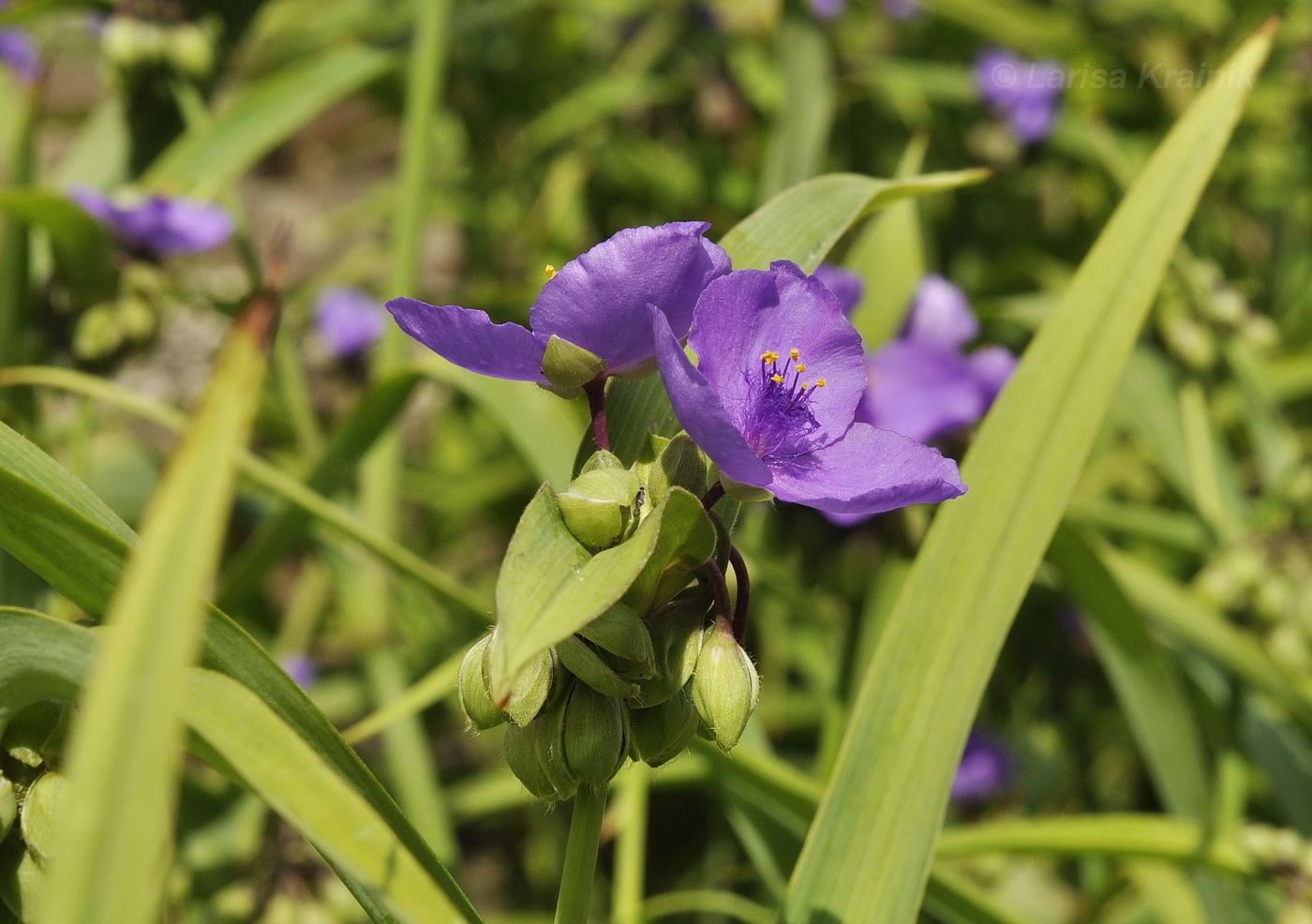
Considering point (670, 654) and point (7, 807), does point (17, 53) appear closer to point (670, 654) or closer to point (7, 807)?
point (7, 807)

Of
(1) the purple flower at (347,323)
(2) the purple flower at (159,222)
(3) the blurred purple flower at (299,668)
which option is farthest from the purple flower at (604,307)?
(1) the purple flower at (347,323)

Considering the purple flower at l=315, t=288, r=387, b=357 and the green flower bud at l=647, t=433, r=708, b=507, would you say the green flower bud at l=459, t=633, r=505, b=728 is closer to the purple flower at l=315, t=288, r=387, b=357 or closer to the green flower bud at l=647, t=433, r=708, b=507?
the green flower bud at l=647, t=433, r=708, b=507

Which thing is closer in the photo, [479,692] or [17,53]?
[479,692]

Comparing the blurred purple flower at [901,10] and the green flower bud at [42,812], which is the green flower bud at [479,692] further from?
the blurred purple flower at [901,10]

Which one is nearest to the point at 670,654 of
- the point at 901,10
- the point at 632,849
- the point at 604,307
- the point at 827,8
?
the point at 604,307

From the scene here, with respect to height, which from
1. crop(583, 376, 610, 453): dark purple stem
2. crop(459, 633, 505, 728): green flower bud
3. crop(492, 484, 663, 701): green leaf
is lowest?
crop(459, 633, 505, 728): green flower bud

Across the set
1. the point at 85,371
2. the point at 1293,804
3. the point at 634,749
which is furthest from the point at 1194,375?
the point at 85,371

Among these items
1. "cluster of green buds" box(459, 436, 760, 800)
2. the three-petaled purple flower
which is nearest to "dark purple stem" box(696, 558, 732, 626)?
"cluster of green buds" box(459, 436, 760, 800)
